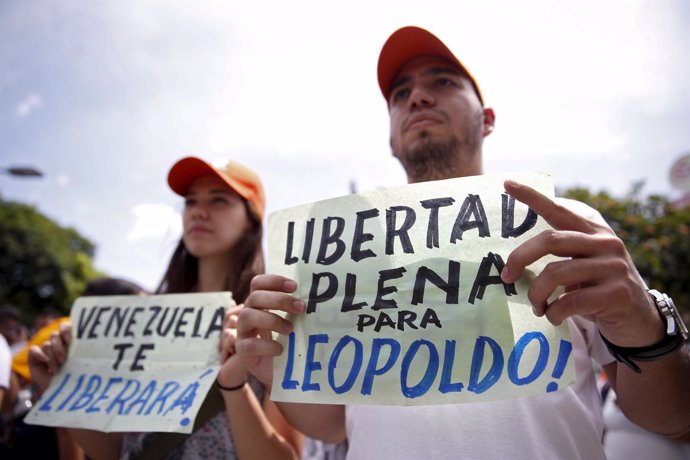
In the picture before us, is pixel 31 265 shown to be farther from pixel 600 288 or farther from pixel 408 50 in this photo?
pixel 600 288

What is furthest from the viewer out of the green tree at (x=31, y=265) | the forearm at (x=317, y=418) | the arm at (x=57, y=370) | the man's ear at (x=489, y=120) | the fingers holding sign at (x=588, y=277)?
the green tree at (x=31, y=265)

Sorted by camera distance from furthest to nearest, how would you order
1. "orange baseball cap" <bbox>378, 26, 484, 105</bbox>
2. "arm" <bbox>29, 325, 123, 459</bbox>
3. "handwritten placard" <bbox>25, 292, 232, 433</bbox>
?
"arm" <bbox>29, 325, 123, 459</bbox> < "orange baseball cap" <bbox>378, 26, 484, 105</bbox> < "handwritten placard" <bbox>25, 292, 232, 433</bbox>

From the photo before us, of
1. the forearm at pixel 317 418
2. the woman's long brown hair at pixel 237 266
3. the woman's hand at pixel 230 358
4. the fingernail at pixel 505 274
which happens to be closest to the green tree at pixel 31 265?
the woman's long brown hair at pixel 237 266

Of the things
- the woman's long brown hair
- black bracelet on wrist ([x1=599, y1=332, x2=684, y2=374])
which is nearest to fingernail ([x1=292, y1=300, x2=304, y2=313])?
black bracelet on wrist ([x1=599, y1=332, x2=684, y2=374])

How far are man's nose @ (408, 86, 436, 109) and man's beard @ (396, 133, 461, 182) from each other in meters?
0.15

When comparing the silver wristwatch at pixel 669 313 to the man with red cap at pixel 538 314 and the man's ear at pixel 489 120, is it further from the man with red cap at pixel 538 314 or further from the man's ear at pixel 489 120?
the man's ear at pixel 489 120

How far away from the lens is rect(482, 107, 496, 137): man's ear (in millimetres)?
2035

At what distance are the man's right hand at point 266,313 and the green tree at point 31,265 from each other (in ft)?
118

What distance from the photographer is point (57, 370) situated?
213cm

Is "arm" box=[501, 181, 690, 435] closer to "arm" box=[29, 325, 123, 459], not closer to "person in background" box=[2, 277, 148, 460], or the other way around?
"arm" box=[29, 325, 123, 459]

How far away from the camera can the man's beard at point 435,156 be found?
170 cm

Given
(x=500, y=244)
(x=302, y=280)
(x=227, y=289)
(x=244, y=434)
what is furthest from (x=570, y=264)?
(x=227, y=289)

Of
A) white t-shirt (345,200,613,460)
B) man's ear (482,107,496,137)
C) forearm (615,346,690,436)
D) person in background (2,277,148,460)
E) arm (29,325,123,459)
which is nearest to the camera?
forearm (615,346,690,436)

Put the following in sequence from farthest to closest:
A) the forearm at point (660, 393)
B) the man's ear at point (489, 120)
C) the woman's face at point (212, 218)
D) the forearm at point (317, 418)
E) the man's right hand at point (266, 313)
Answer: the woman's face at point (212, 218) → the man's ear at point (489, 120) → the forearm at point (317, 418) → the man's right hand at point (266, 313) → the forearm at point (660, 393)
